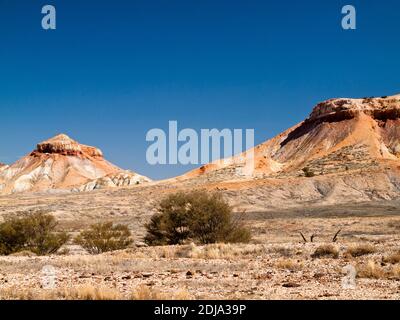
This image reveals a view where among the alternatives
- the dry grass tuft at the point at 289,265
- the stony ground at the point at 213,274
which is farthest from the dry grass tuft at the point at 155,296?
the dry grass tuft at the point at 289,265

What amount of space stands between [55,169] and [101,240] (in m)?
142

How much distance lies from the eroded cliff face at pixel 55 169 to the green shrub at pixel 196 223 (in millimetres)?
114897

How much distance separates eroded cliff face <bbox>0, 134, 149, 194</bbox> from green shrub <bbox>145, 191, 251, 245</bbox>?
115m

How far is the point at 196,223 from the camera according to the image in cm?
2456

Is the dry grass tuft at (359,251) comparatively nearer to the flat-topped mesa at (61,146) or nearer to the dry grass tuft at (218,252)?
the dry grass tuft at (218,252)

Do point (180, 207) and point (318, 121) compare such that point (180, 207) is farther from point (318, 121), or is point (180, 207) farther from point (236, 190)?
point (318, 121)

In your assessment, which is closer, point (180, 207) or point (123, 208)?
point (180, 207)

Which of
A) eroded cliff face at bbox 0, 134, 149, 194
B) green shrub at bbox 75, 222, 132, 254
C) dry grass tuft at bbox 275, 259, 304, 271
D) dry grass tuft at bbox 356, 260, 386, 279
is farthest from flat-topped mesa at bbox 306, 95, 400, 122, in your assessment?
dry grass tuft at bbox 356, 260, 386, 279

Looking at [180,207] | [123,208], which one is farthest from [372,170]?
[180,207]

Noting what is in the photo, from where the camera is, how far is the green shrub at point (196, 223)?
2447 cm

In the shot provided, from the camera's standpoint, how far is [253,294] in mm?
10453

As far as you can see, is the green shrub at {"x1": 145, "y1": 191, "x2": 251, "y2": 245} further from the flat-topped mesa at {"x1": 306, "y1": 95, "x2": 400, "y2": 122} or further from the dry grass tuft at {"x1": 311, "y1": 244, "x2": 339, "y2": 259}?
the flat-topped mesa at {"x1": 306, "y1": 95, "x2": 400, "y2": 122}

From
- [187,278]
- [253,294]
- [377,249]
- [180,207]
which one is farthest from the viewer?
[180,207]
